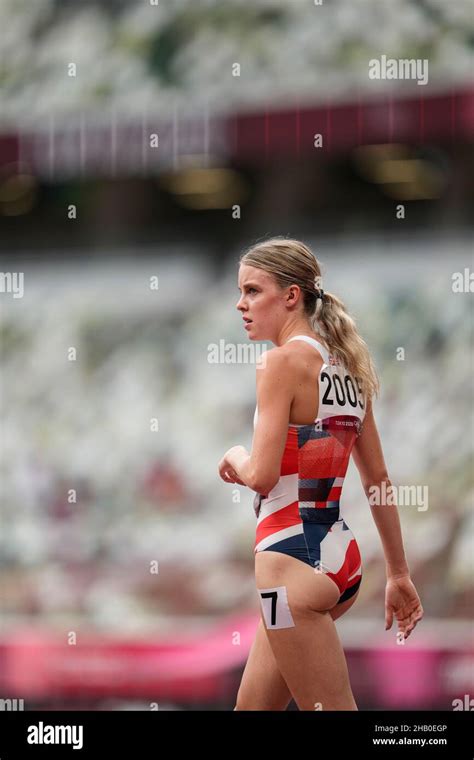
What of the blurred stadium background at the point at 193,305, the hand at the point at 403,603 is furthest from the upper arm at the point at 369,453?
the blurred stadium background at the point at 193,305

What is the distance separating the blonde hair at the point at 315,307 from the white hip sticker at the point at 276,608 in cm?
58

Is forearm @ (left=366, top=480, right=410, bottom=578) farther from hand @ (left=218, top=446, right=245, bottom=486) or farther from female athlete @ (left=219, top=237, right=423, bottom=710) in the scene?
hand @ (left=218, top=446, right=245, bottom=486)

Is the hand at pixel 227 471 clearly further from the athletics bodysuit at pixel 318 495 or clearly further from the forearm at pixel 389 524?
the forearm at pixel 389 524

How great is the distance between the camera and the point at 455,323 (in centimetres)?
579

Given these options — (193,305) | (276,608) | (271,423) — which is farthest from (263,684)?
(193,305)

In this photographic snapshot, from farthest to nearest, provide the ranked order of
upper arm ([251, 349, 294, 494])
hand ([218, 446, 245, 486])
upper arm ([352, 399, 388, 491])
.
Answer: upper arm ([352, 399, 388, 491])
hand ([218, 446, 245, 486])
upper arm ([251, 349, 294, 494])

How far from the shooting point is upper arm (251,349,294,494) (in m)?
2.66

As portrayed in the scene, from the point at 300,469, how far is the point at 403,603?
23.4 inches

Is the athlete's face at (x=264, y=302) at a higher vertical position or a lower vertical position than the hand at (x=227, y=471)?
higher

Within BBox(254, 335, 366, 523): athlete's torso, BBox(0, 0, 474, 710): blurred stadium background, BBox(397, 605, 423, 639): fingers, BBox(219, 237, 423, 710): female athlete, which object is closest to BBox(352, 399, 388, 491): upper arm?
BBox(219, 237, 423, 710): female athlete

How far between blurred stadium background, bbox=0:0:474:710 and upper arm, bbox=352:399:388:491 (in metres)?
2.74

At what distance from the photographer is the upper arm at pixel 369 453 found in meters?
2.97

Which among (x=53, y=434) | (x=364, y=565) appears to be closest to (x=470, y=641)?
(x=364, y=565)

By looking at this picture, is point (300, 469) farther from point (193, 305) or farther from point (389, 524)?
point (193, 305)
